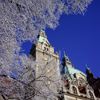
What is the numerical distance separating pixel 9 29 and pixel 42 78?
4976mm

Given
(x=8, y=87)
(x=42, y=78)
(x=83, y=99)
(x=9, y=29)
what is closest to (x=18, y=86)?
(x=8, y=87)

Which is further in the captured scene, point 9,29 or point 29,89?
point 29,89

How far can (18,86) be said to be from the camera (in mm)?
7105

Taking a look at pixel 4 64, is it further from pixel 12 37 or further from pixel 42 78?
pixel 42 78

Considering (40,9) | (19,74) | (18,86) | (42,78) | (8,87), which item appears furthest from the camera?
(42,78)

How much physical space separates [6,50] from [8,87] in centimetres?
256

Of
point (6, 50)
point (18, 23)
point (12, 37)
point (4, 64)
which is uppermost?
point (18, 23)

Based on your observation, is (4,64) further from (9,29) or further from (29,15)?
(29,15)

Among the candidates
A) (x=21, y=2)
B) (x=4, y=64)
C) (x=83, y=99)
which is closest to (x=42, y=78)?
(x=4, y=64)

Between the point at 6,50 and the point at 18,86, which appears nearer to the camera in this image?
the point at 6,50

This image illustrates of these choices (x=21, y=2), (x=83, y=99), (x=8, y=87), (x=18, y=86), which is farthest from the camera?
(x=83, y=99)

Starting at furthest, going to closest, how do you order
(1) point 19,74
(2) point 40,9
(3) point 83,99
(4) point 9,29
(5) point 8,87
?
1. (3) point 83,99
2. (1) point 19,74
3. (5) point 8,87
4. (2) point 40,9
5. (4) point 9,29

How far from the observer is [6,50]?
532 cm

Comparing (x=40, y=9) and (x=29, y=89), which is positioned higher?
(x=40, y=9)
